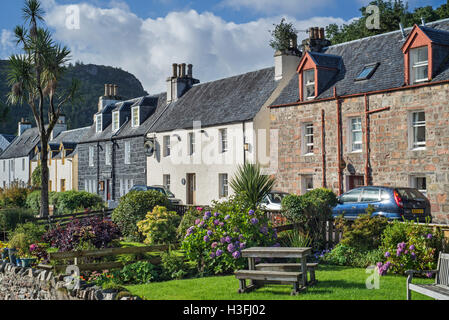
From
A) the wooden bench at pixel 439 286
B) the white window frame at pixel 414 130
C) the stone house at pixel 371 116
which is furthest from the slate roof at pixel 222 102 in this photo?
the wooden bench at pixel 439 286

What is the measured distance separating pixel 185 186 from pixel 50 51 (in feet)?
40.5

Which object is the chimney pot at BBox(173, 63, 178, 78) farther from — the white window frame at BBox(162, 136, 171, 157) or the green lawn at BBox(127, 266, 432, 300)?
the green lawn at BBox(127, 266, 432, 300)

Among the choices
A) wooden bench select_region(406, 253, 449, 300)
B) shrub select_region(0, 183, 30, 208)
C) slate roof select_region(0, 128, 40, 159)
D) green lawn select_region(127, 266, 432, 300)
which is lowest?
green lawn select_region(127, 266, 432, 300)

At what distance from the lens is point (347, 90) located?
25.0 metres

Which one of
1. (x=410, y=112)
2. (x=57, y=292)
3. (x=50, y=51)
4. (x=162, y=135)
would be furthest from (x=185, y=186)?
(x=57, y=292)

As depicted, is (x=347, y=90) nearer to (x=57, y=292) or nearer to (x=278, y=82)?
(x=278, y=82)

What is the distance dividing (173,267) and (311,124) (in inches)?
600

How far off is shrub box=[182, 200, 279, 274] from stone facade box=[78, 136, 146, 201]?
2558 cm

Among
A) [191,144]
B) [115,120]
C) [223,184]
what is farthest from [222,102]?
[115,120]

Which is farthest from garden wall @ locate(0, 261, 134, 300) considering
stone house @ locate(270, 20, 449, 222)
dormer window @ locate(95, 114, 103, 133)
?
dormer window @ locate(95, 114, 103, 133)

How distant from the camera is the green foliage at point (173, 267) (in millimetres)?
12948

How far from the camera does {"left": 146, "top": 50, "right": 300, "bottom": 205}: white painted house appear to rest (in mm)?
29344
